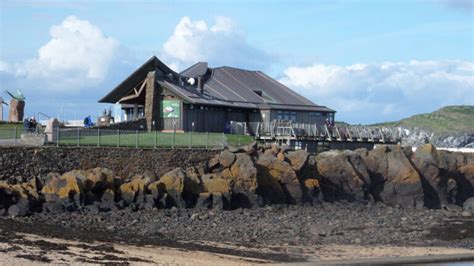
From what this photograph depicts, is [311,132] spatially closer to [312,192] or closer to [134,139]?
[312,192]

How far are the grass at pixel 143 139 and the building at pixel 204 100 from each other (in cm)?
737

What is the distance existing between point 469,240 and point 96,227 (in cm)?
1653

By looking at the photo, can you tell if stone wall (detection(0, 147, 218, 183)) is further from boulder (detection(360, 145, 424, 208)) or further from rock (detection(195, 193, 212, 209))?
boulder (detection(360, 145, 424, 208))

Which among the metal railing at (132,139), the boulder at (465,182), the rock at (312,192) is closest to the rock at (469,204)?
the boulder at (465,182)

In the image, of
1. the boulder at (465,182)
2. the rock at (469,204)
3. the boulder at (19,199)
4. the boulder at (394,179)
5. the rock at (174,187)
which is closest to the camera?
the boulder at (19,199)

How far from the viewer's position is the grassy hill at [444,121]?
140462mm

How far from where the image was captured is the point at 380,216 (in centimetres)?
4319

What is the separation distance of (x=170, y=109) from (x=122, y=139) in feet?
44.0

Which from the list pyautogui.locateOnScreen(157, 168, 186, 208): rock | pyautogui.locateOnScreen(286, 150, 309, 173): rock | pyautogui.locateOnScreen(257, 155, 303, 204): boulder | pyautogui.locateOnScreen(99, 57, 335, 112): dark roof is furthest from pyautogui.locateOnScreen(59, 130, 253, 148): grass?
pyautogui.locateOnScreen(99, 57, 335, 112): dark roof

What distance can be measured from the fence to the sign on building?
24.2 ft

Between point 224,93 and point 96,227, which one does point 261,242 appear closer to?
point 96,227

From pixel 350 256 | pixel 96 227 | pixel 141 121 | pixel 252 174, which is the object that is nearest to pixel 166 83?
pixel 141 121

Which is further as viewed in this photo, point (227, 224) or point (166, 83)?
point (166, 83)

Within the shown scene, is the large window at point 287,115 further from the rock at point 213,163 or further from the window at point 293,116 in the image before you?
the rock at point 213,163
